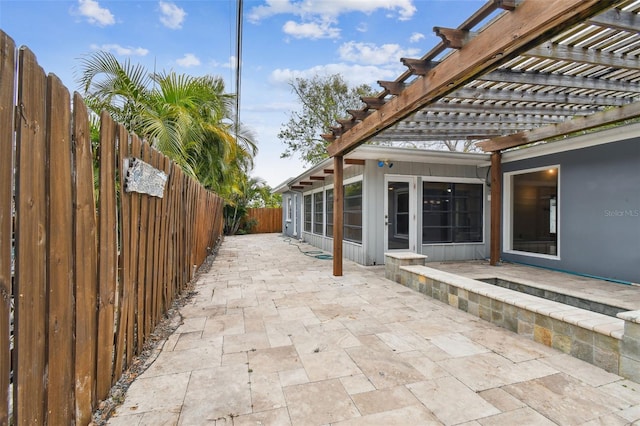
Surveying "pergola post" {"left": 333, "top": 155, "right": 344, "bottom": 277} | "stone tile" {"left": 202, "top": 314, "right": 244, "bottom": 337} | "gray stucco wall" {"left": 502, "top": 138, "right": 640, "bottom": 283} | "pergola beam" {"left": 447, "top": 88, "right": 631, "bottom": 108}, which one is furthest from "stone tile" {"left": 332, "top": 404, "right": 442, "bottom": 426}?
"gray stucco wall" {"left": 502, "top": 138, "right": 640, "bottom": 283}

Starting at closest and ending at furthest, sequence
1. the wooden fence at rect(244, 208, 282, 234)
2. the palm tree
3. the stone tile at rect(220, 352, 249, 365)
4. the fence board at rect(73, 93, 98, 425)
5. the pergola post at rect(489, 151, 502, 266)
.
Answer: the fence board at rect(73, 93, 98, 425) < the stone tile at rect(220, 352, 249, 365) < the palm tree < the pergola post at rect(489, 151, 502, 266) < the wooden fence at rect(244, 208, 282, 234)

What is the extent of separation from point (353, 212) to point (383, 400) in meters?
→ 5.85

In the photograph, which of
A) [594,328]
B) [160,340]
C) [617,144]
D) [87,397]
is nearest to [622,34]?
[594,328]

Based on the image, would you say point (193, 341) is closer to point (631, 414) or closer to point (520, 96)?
point (631, 414)

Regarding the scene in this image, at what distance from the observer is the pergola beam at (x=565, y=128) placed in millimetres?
4445

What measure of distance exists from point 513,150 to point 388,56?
20.3 ft

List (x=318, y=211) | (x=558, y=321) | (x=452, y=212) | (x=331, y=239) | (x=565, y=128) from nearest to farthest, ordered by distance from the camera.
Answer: (x=558, y=321)
(x=565, y=128)
(x=452, y=212)
(x=331, y=239)
(x=318, y=211)

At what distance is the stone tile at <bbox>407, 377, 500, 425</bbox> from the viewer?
5.90ft

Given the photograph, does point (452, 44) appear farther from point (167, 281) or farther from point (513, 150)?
point (513, 150)

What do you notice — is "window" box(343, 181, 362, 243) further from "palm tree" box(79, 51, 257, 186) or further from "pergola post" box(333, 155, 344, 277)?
"palm tree" box(79, 51, 257, 186)

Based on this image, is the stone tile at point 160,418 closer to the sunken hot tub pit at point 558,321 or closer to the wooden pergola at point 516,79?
the sunken hot tub pit at point 558,321

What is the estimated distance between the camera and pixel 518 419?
176cm

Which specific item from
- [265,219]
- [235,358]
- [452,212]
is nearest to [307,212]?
[452,212]

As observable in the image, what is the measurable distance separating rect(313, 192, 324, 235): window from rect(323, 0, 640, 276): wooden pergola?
4571 millimetres
